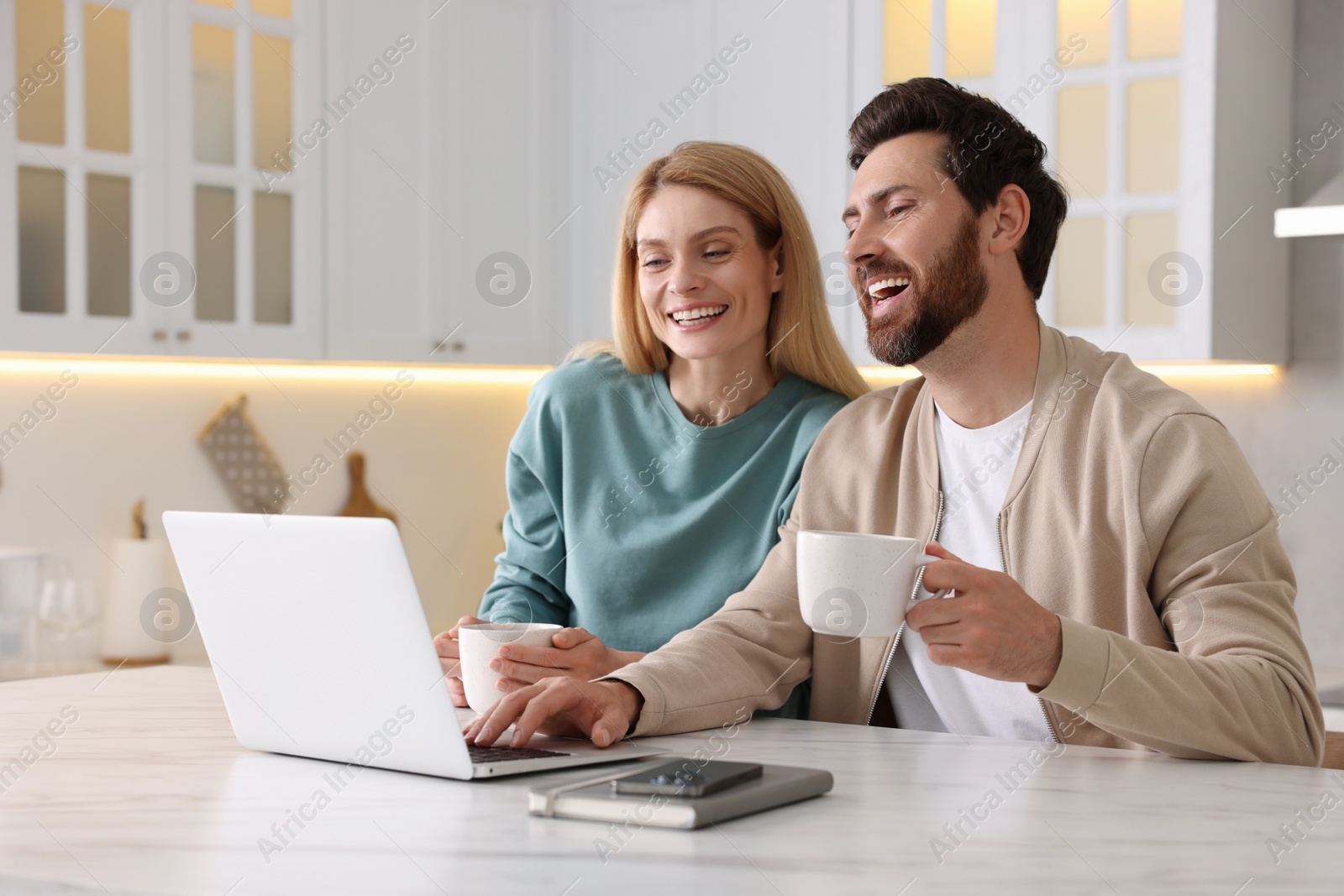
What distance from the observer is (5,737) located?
1.19m

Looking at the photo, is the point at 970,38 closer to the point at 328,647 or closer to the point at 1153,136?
the point at 1153,136

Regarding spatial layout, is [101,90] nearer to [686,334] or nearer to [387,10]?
[387,10]

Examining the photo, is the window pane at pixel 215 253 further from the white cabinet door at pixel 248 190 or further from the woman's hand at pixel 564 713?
the woman's hand at pixel 564 713

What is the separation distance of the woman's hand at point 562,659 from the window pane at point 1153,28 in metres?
1.76

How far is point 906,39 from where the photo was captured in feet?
9.54

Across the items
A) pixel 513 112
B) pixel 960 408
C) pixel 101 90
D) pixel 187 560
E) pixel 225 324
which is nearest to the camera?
pixel 187 560

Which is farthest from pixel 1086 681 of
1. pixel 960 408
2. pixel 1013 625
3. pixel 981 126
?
pixel 981 126

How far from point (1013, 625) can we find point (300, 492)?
235 centimetres

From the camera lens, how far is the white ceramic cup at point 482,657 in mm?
1248

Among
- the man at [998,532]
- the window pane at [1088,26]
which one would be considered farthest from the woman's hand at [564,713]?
the window pane at [1088,26]

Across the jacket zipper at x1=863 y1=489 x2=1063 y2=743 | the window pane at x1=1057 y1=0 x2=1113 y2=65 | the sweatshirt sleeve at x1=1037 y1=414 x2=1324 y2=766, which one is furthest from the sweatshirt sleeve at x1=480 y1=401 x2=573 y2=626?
the window pane at x1=1057 y1=0 x2=1113 y2=65

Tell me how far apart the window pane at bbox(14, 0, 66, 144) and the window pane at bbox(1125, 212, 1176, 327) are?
201cm

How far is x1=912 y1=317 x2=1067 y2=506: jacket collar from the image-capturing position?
1.47m

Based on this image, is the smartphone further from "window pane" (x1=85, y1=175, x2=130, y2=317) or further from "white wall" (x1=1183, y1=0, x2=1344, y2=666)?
"white wall" (x1=1183, y1=0, x2=1344, y2=666)
